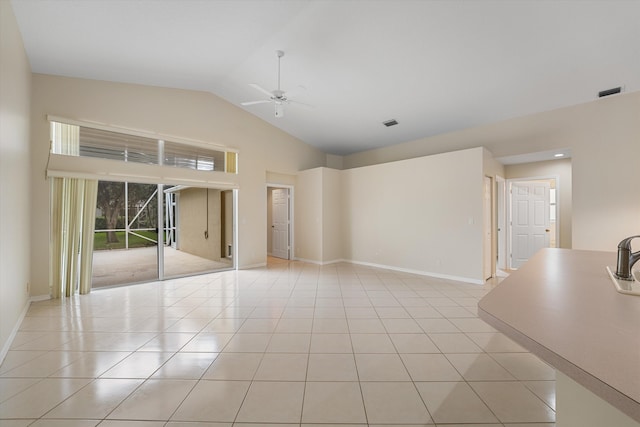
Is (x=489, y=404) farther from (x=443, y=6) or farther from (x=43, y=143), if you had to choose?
(x=43, y=143)

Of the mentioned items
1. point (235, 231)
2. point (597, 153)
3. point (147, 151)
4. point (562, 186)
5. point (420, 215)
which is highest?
point (147, 151)

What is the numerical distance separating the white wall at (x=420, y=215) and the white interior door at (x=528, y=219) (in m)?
2.09

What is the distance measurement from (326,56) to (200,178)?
11.1 ft

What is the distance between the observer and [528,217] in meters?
5.98

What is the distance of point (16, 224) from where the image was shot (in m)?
Result: 2.98

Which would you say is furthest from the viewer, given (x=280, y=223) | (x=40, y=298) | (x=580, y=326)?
(x=280, y=223)

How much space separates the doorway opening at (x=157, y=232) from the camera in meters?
4.70

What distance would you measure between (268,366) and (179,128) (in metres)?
4.72

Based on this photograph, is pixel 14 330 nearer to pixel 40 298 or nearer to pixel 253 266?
pixel 40 298

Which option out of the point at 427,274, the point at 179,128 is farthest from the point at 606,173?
the point at 179,128

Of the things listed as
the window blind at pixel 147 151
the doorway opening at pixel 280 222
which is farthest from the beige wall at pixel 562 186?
the window blind at pixel 147 151

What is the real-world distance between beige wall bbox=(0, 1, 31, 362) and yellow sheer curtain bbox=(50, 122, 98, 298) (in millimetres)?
381

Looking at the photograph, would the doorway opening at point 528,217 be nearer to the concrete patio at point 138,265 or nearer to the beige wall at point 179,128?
the beige wall at point 179,128

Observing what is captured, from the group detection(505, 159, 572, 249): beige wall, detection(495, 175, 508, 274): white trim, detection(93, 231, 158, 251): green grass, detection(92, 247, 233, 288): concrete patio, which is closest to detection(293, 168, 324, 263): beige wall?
detection(92, 247, 233, 288): concrete patio
